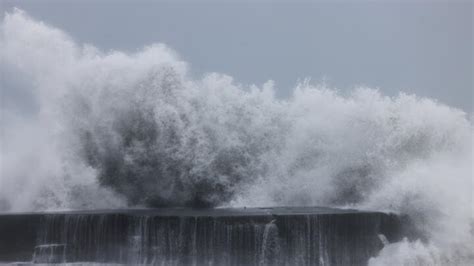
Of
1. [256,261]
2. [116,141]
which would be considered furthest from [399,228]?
[116,141]

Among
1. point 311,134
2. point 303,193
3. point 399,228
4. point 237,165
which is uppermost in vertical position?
point 311,134

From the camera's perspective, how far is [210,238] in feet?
30.8

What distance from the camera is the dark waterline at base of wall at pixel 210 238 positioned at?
30.7ft

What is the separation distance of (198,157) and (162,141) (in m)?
1.16

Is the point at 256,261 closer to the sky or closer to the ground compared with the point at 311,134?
closer to the ground

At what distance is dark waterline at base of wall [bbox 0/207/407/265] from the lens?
935 cm

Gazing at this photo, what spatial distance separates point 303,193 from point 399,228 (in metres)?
3.63

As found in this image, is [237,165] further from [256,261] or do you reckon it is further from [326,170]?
[256,261]

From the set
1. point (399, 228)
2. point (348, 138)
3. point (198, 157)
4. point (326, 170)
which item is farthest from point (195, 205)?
point (399, 228)

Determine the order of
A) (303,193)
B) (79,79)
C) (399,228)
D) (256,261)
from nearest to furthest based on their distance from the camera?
(256,261), (399,228), (303,193), (79,79)

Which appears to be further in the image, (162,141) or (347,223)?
(162,141)

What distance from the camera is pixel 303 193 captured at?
43.9 feet

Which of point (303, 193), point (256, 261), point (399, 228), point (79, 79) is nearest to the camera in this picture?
point (256, 261)

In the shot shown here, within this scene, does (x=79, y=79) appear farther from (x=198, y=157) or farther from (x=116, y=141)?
(x=198, y=157)
